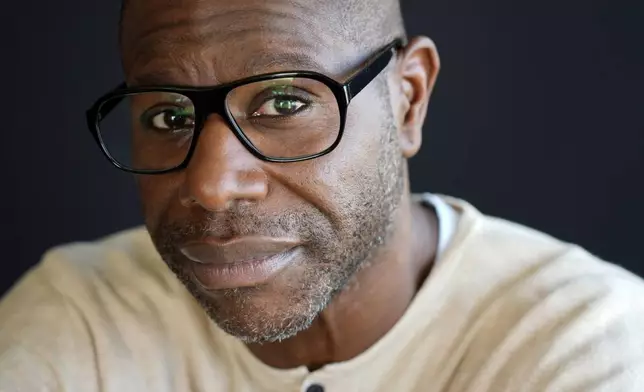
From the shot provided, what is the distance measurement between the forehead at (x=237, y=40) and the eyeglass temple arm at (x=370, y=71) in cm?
3

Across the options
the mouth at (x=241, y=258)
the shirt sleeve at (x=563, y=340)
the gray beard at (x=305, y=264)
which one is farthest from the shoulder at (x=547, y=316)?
the mouth at (x=241, y=258)

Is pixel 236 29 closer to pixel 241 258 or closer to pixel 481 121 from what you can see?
pixel 241 258

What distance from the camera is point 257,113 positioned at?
1.08m

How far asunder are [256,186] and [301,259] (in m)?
0.14

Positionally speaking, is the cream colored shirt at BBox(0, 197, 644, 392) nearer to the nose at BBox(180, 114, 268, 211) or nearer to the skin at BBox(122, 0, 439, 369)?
the skin at BBox(122, 0, 439, 369)

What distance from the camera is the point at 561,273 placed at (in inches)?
47.2

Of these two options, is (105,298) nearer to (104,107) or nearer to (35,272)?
(35,272)

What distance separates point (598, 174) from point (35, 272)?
1241 mm

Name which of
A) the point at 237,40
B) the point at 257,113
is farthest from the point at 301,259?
the point at 237,40

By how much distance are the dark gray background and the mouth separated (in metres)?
0.79

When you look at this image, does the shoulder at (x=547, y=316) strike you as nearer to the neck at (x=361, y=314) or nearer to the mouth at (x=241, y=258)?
the neck at (x=361, y=314)

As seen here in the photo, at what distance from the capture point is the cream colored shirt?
41.7 inches

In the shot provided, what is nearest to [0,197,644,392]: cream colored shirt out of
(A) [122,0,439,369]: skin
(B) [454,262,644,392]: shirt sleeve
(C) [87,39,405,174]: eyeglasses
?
(B) [454,262,644,392]: shirt sleeve

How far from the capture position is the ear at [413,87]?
1.27 metres
